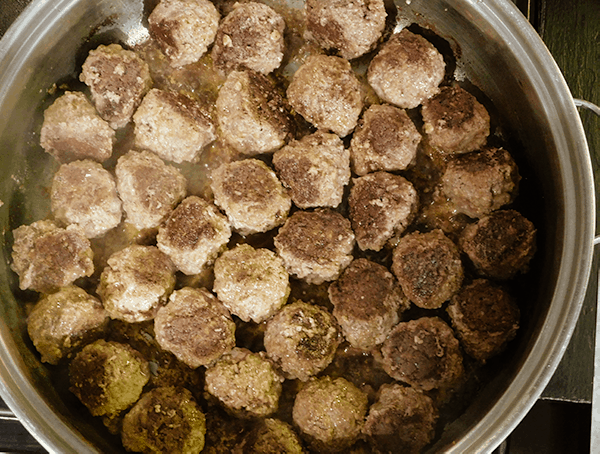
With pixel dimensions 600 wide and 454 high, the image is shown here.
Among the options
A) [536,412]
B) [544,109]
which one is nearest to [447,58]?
[544,109]

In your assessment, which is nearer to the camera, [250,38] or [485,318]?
[485,318]

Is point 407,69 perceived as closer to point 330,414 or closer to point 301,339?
point 301,339

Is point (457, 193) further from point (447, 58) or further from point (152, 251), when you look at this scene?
point (152, 251)

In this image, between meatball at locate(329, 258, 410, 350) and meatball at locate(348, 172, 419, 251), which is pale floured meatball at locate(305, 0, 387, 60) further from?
meatball at locate(329, 258, 410, 350)

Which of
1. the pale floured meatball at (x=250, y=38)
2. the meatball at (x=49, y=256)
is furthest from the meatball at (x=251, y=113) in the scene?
the meatball at (x=49, y=256)

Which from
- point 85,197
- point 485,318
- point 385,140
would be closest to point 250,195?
point 385,140
